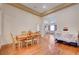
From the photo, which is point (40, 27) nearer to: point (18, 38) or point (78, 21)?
point (18, 38)

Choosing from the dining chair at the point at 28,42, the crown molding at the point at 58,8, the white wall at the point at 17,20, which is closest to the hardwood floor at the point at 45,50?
the dining chair at the point at 28,42

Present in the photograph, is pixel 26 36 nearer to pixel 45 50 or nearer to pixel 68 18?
pixel 45 50

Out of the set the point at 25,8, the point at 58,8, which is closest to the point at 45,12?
the point at 58,8

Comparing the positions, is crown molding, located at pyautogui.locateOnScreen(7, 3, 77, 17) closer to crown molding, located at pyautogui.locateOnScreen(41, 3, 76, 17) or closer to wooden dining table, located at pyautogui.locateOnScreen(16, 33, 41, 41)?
crown molding, located at pyautogui.locateOnScreen(41, 3, 76, 17)

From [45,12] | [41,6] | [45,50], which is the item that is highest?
[41,6]

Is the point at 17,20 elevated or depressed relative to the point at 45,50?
elevated

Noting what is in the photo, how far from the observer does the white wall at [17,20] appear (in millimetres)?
2561

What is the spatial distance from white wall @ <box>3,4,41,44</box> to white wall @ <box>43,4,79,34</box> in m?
0.25

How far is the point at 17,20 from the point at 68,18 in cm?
88

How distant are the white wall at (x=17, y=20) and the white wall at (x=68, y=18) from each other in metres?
0.25

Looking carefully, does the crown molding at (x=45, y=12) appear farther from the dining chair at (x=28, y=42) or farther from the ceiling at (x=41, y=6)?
the dining chair at (x=28, y=42)

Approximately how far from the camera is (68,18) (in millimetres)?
2580
